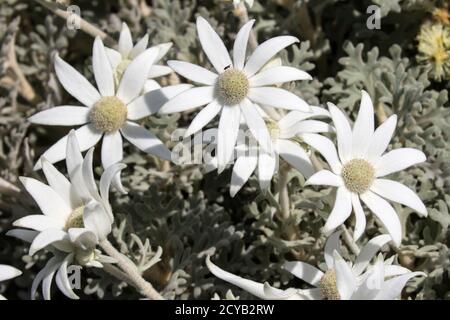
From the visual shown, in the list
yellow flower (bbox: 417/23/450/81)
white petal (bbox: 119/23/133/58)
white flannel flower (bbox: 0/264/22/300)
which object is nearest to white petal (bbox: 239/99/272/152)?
white petal (bbox: 119/23/133/58)

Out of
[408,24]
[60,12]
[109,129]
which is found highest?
[408,24]

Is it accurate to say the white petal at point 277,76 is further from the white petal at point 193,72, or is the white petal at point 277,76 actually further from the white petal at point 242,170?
the white petal at point 242,170

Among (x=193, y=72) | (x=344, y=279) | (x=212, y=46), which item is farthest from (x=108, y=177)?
(x=344, y=279)

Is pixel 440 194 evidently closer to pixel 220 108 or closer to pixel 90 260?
pixel 220 108

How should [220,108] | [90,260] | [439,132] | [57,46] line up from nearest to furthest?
[90,260] < [220,108] < [439,132] < [57,46]

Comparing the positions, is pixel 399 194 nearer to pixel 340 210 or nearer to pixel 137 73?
pixel 340 210

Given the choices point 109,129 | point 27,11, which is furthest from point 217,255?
point 27,11

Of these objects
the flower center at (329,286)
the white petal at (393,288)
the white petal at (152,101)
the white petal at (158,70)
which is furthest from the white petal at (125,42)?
the white petal at (393,288)
